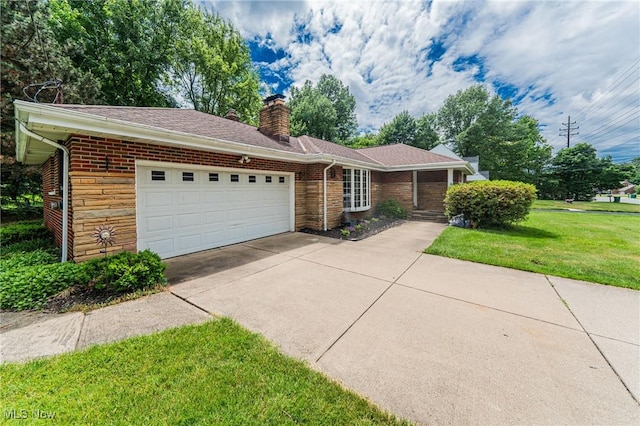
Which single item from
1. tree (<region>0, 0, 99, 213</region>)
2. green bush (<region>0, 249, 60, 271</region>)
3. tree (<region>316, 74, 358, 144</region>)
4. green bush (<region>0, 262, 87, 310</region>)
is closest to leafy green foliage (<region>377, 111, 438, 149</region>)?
tree (<region>316, 74, 358, 144</region>)

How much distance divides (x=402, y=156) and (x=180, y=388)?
46.0 feet

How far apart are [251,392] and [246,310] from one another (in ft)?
4.78

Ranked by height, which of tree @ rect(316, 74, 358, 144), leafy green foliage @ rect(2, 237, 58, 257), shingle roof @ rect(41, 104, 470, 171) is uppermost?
tree @ rect(316, 74, 358, 144)

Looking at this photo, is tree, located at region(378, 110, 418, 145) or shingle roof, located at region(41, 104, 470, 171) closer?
shingle roof, located at region(41, 104, 470, 171)

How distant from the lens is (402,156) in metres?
13.8

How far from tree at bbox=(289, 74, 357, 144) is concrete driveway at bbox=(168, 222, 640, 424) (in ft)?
70.5

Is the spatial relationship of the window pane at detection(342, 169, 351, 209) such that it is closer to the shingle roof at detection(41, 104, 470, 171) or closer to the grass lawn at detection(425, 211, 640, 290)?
the shingle roof at detection(41, 104, 470, 171)

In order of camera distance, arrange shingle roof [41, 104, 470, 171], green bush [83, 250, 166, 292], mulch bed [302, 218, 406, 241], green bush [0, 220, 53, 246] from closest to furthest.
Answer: green bush [83, 250, 166, 292], shingle roof [41, 104, 470, 171], green bush [0, 220, 53, 246], mulch bed [302, 218, 406, 241]

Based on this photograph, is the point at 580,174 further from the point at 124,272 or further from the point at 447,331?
the point at 124,272

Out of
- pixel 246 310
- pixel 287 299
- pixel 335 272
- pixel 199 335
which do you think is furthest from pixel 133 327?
pixel 335 272

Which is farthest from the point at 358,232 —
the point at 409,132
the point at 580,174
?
the point at 580,174

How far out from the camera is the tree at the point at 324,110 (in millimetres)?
24281

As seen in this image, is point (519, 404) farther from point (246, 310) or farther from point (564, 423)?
point (246, 310)

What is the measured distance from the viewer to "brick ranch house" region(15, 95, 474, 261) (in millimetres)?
4051
